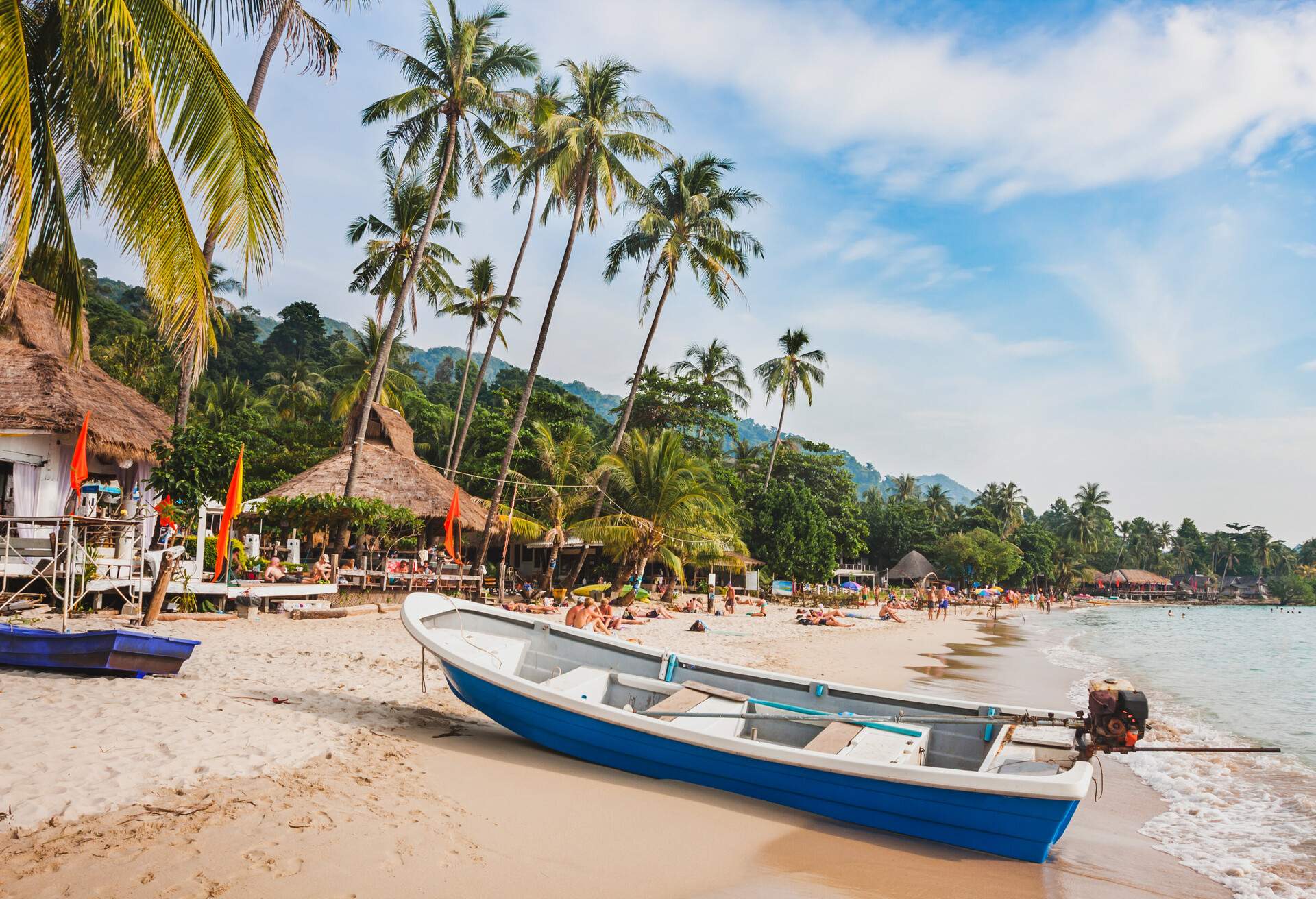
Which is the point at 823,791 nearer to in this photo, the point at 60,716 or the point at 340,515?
the point at 60,716

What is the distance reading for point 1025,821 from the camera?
5.06m

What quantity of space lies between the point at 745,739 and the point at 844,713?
1.45 metres

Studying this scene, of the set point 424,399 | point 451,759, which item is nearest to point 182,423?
point 451,759

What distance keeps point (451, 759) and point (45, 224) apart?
4765 millimetres

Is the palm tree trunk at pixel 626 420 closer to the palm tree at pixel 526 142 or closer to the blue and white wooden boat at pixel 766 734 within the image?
the palm tree at pixel 526 142

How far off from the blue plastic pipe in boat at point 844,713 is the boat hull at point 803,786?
886mm

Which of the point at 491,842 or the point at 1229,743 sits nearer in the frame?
the point at 491,842

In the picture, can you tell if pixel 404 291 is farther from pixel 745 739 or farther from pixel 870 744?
pixel 870 744

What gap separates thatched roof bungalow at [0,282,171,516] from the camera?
12.2 metres

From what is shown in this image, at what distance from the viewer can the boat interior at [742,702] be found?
233 inches

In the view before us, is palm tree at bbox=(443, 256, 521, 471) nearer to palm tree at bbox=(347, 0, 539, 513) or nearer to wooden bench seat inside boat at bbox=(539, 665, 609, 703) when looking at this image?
palm tree at bbox=(347, 0, 539, 513)

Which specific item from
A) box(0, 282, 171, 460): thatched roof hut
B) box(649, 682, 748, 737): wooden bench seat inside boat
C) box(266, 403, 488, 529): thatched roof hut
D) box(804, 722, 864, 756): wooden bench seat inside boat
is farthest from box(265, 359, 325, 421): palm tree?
box(804, 722, 864, 756): wooden bench seat inside boat

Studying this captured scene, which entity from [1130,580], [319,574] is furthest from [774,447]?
[1130,580]

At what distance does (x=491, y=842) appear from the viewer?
4531mm
